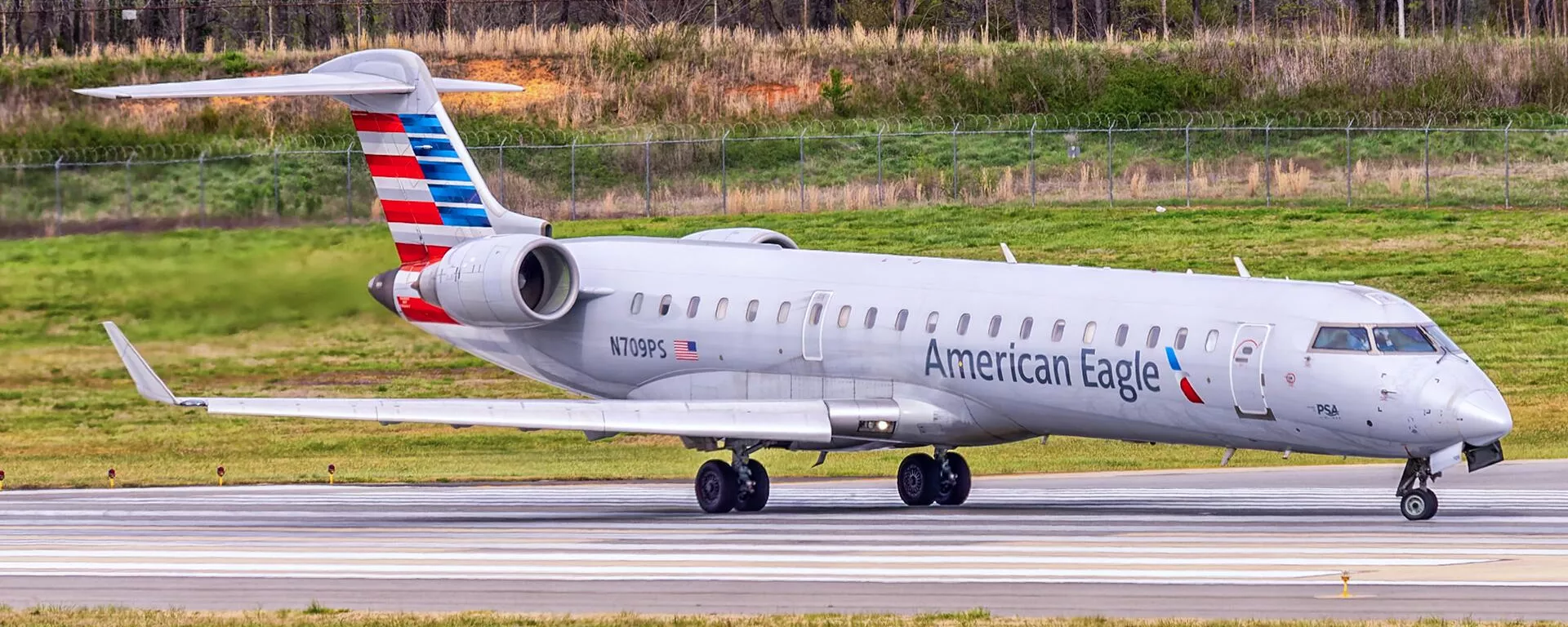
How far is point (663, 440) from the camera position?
45.9 m

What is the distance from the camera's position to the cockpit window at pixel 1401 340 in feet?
82.9

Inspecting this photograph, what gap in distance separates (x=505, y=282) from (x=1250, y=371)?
10.9m

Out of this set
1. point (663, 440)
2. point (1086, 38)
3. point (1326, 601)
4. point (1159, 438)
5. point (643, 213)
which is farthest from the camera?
point (1086, 38)

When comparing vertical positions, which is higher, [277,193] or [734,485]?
[277,193]

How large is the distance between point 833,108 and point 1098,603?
51694 millimetres

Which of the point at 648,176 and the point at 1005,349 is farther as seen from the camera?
the point at 648,176

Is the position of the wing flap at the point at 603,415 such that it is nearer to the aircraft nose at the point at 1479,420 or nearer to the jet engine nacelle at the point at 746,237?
the jet engine nacelle at the point at 746,237

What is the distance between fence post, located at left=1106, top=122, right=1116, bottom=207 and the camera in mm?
62594

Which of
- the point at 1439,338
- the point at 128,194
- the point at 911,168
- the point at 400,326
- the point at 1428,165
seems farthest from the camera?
the point at 911,168

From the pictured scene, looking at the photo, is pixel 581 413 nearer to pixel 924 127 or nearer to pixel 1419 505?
pixel 1419 505

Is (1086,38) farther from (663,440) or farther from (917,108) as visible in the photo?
(663,440)

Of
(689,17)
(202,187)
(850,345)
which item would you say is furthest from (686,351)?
(689,17)

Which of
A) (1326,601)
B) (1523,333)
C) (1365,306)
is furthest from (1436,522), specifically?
(1523,333)

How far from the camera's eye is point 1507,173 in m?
60.0
